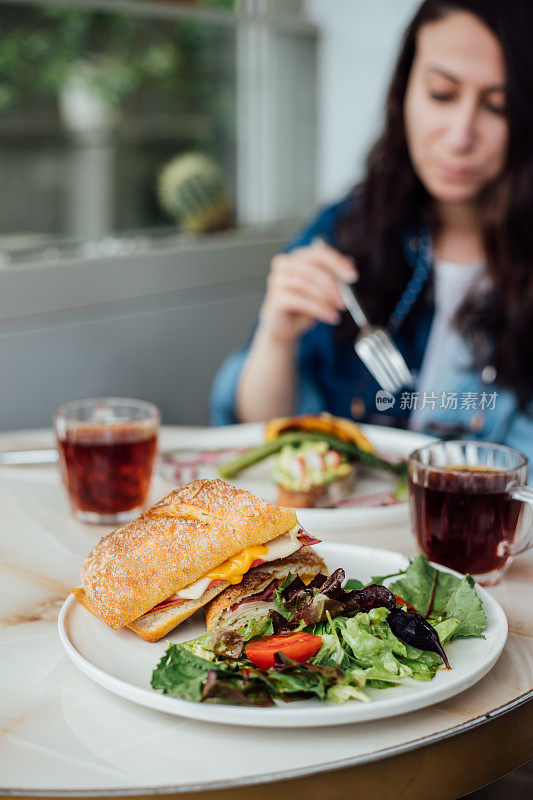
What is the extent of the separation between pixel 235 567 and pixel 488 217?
1407mm

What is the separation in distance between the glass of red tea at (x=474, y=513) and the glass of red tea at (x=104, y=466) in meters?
0.38

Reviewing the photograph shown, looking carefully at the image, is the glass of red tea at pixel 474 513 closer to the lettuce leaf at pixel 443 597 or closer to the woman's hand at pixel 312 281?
the lettuce leaf at pixel 443 597

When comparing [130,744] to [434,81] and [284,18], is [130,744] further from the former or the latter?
[284,18]

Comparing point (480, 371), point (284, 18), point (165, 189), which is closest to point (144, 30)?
point (165, 189)

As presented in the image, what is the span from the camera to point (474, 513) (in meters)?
0.97

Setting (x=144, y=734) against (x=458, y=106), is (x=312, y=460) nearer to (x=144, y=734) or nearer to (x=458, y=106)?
(x=144, y=734)

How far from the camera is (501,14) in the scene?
1.79 meters

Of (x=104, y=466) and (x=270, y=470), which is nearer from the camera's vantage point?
(x=104, y=466)

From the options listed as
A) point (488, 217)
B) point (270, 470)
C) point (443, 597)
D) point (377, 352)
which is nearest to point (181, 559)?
point (443, 597)

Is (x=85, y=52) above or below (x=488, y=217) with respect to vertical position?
above

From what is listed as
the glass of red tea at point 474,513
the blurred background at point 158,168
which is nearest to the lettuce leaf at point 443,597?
the glass of red tea at point 474,513

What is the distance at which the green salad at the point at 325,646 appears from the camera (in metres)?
0.69

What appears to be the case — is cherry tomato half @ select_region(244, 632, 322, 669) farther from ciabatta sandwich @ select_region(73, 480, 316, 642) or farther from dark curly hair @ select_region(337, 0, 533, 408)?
dark curly hair @ select_region(337, 0, 533, 408)

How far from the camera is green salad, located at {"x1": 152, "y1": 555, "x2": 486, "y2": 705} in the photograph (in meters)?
0.69
